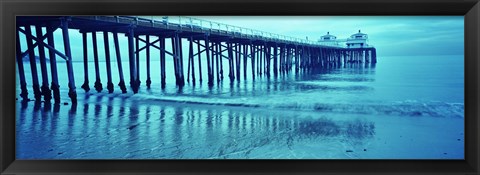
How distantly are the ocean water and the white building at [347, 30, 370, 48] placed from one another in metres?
0.17

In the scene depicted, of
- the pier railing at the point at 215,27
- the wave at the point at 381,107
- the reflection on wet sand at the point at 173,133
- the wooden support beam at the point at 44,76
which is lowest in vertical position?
the reflection on wet sand at the point at 173,133

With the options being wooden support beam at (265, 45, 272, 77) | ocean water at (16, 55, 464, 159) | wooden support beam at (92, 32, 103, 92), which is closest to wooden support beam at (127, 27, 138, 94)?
ocean water at (16, 55, 464, 159)

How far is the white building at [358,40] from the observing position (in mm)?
3229

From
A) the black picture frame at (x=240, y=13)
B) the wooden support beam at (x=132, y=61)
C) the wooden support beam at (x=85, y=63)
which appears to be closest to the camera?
the black picture frame at (x=240, y=13)

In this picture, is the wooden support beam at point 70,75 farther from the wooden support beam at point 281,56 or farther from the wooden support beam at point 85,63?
the wooden support beam at point 281,56

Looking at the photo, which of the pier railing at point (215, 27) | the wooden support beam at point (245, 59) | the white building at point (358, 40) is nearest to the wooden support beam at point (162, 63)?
the pier railing at point (215, 27)

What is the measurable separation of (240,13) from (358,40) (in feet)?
3.35

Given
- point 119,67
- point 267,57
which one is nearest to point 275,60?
point 267,57

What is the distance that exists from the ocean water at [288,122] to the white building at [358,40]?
0.17 m

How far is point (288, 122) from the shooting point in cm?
328

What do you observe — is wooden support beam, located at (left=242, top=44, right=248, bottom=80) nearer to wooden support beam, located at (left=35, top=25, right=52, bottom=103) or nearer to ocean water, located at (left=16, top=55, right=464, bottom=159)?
ocean water, located at (left=16, top=55, right=464, bottom=159)

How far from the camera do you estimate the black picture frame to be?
2.77m

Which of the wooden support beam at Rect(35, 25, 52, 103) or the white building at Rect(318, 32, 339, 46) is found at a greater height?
the white building at Rect(318, 32, 339, 46)

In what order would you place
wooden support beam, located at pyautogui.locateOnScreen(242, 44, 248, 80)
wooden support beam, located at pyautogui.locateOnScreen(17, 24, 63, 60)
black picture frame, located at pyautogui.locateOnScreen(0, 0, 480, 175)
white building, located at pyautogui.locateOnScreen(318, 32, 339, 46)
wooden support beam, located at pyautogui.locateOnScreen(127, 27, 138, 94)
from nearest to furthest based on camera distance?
black picture frame, located at pyautogui.locateOnScreen(0, 0, 480, 175), wooden support beam, located at pyautogui.locateOnScreen(17, 24, 63, 60), white building, located at pyautogui.locateOnScreen(318, 32, 339, 46), wooden support beam, located at pyautogui.locateOnScreen(127, 27, 138, 94), wooden support beam, located at pyautogui.locateOnScreen(242, 44, 248, 80)
